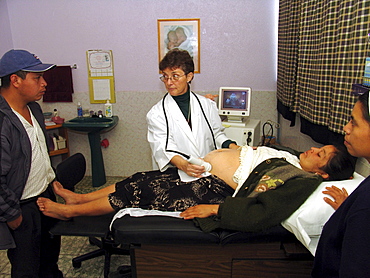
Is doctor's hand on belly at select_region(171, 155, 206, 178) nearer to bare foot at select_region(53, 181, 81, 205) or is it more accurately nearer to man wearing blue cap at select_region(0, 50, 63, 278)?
bare foot at select_region(53, 181, 81, 205)

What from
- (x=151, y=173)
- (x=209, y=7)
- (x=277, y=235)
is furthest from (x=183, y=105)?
(x=209, y=7)

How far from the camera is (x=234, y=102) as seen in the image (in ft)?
10.1

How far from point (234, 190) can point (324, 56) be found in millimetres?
1039

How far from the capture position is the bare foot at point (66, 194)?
2.06 m

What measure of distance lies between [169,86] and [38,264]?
1431 millimetres

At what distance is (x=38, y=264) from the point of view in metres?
1.80

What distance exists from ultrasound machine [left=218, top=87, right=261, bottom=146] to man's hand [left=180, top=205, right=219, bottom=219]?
143 centimetres

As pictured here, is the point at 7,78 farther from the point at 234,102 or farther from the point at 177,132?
the point at 234,102

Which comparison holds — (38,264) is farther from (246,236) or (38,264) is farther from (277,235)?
(277,235)

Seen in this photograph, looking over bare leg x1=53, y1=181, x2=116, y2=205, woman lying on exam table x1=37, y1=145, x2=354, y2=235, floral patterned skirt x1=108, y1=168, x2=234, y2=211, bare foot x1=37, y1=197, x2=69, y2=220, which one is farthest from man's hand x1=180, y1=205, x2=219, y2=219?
bare foot x1=37, y1=197, x2=69, y2=220

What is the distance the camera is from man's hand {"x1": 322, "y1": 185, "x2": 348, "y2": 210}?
54.9 inches

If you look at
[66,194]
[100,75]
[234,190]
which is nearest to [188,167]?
[234,190]

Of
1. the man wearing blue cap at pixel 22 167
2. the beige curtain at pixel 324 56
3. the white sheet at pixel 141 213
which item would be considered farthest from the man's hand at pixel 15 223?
the beige curtain at pixel 324 56

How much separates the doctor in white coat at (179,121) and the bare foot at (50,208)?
70cm
